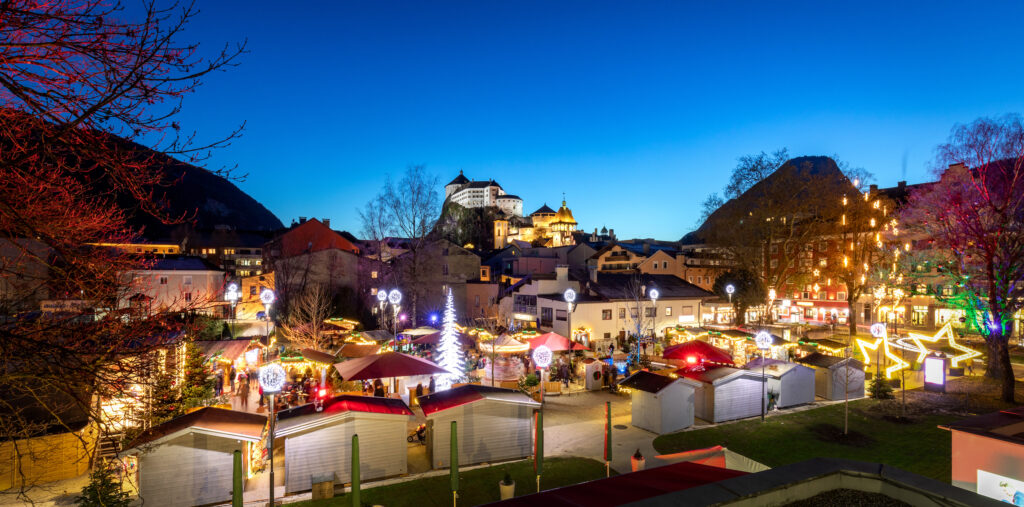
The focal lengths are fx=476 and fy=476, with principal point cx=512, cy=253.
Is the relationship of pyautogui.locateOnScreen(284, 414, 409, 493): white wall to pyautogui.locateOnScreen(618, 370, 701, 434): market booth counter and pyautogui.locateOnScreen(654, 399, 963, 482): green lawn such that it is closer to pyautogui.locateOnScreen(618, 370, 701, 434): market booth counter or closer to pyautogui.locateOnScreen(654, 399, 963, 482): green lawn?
pyautogui.locateOnScreen(654, 399, 963, 482): green lawn

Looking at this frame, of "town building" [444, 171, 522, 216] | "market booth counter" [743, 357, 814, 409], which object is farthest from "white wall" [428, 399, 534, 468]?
"town building" [444, 171, 522, 216]

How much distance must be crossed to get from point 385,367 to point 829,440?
15.7 metres

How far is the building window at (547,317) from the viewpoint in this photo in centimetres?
3803

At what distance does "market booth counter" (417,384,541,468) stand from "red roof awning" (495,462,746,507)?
7.81m

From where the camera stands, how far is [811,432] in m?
17.0

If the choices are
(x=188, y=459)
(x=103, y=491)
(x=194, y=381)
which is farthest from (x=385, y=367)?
(x=103, y=491)

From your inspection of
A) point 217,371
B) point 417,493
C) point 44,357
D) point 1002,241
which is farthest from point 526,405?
point 1002,241

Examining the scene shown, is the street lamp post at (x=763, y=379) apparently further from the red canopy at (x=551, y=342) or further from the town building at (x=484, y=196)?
the town building at (x=484, y=196)

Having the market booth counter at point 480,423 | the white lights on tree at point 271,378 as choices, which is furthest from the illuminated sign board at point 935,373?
the white lights on tree at point 271,378

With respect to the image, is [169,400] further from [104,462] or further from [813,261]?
[813,261]

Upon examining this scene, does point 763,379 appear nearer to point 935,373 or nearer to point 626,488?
point 935,373

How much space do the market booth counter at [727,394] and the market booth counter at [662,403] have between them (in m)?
1.02

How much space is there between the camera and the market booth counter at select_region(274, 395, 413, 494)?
42.0ft

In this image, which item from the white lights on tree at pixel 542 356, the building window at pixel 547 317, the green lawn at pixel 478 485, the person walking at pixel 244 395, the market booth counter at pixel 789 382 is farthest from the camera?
the building window at pixel 547 317
